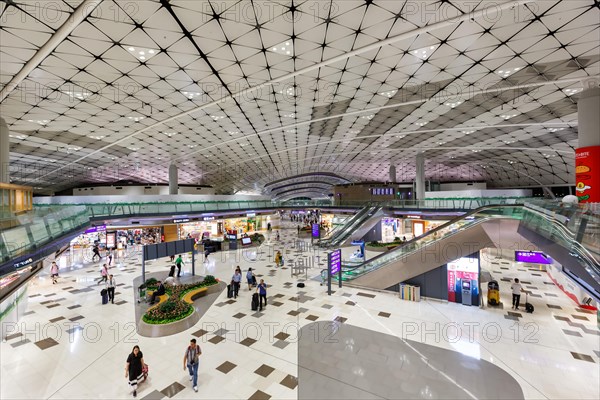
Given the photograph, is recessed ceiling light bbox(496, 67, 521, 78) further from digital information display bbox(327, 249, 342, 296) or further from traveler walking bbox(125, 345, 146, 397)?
traveler walking bbox(125, 345, 146, 397)

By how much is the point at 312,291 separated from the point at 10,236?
11890 mm

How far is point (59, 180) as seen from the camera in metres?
39.5

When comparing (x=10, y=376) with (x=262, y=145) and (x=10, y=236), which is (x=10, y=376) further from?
(x=262, y=145)

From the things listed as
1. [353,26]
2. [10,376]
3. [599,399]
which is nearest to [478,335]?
[599,399]

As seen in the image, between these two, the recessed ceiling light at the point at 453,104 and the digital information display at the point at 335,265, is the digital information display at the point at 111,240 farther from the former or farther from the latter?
the recessed ceiling light at the point at 453,104

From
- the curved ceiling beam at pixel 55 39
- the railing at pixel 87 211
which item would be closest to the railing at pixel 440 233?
the railing at pixel 87 211

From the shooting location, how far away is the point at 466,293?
12320mm

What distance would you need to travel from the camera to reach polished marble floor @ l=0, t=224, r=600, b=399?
6660 mm

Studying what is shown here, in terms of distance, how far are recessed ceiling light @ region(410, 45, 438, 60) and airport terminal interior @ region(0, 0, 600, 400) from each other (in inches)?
3.9

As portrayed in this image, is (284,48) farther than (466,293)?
No

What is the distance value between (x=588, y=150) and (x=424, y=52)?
7225mm

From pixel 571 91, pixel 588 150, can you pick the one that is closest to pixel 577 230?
pixel 588 150

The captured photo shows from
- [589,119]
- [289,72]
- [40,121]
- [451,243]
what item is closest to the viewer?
[589,119]

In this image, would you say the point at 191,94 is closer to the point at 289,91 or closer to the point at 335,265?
the point at 289,91
